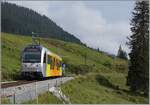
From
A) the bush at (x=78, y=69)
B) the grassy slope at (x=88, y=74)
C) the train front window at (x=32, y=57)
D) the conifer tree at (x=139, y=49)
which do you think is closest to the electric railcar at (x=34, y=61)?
the train front window at (x=32, y=57)

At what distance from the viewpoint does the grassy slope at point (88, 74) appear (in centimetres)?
3529

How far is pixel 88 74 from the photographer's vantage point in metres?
65.1

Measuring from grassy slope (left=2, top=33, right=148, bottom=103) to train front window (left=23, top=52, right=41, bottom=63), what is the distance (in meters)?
3.41

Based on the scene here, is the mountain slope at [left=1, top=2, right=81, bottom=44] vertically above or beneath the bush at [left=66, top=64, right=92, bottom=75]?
above

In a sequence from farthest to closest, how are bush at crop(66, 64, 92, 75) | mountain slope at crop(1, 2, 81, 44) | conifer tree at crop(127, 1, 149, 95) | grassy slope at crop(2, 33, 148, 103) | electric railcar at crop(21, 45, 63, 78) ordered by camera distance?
mountain slope at crop(1, 2, 81, 44) → bush at crop(66, 64, 92, 75) → conifer tree at crop(127, 1, 149, 95) → electric railcar at crop(21, 45, 63, 78) → grassy slope at crop(2, 33, 148, 103)

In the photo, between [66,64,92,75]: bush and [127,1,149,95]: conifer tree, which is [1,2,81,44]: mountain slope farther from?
[127,1,149,95]: conifer tree

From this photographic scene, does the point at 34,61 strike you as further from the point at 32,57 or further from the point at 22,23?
the point at 22,23

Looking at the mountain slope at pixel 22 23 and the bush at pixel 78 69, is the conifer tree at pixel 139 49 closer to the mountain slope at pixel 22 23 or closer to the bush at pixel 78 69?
the bush at pixel 78 69

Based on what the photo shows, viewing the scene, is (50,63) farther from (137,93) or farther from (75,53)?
(75,53)

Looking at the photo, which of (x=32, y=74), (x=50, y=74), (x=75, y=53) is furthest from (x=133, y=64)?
(x=75, y=53)

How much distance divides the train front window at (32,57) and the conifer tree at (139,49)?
20.5 meters

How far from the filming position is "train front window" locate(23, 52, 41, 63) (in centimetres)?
3806

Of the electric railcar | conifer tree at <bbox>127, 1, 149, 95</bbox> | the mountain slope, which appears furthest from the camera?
the mountain slope

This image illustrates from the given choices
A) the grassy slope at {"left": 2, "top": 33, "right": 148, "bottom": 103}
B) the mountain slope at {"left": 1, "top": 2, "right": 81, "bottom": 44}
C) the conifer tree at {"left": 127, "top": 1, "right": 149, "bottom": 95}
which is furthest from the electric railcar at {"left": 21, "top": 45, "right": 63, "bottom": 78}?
the mountain slope at {"left": 1, "top": 2, "right": 81, "bottom": 44}
